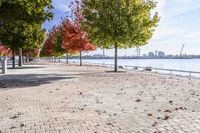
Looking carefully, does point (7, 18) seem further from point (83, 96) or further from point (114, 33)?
point (114, 33)

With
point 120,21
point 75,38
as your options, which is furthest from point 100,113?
point 75,38

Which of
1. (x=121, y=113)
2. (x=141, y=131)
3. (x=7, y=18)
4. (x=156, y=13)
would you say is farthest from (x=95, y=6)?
(x=141, y=131)

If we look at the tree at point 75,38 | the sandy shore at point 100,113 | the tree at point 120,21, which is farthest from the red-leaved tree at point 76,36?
the sandy shore at point 100,113

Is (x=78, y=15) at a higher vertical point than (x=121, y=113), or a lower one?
higher

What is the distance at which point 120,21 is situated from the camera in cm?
2889

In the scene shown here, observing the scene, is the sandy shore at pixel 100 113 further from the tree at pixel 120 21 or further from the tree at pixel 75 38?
the tree at pixel 75 38

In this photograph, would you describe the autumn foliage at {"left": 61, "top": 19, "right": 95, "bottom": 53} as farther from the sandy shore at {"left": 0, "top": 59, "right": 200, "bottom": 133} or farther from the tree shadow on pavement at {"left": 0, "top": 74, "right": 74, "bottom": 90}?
the sandy shore at {"left": 0, "top": 59, "right": 200, "bottom": 133}

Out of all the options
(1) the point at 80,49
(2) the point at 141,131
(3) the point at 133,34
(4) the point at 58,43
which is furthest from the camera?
(4) the point at 58,43

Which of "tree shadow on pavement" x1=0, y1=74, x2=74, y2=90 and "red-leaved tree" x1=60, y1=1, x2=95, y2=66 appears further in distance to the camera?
"red-leaved tree" x1=60, y1=1, x2=95, y2=66

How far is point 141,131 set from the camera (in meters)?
7.66

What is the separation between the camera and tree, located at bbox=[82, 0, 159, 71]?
2909 centimetres

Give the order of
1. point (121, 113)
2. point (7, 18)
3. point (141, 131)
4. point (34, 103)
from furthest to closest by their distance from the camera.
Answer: point (7, 18) → point (34, 103) → point (121, 113) → point (141, 131)

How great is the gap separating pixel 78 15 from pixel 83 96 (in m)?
36.3

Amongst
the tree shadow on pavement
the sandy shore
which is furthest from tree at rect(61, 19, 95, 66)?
the sandy shore
